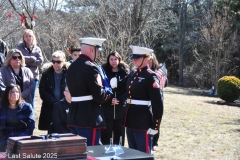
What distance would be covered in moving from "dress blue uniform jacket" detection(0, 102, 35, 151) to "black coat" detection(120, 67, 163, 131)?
1.45m

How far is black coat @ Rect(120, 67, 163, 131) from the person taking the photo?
190 inches

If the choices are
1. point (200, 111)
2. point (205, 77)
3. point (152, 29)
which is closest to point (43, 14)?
point (152, 29)

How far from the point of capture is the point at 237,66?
2767 centimetres

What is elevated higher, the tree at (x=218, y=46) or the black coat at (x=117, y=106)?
the tree at (x=218, y=46)

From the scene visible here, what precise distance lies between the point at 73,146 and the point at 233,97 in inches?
641

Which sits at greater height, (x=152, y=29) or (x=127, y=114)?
(x=152, y=29)

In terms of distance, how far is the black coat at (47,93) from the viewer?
21.9 ft

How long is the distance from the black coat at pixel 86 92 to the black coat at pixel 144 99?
1.38 ft

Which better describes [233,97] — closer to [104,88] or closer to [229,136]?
[229,136]

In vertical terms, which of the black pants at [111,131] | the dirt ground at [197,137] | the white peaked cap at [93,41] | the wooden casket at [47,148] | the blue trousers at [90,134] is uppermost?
the white peaked cap at [93,41]

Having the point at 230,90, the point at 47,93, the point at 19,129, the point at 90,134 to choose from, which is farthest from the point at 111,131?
the point at 230,90

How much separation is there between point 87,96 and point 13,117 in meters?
1.64

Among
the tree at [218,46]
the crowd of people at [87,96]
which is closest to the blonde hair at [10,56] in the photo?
the crowd of people at [87,96]

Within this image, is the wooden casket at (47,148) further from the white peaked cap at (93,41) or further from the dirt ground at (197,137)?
the dirt ground at (197,137)
